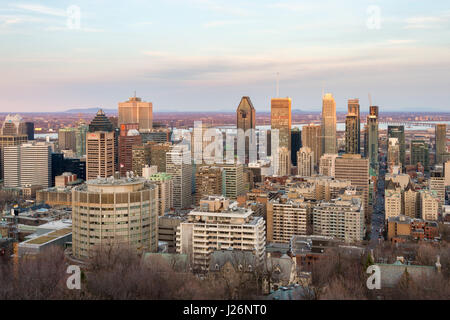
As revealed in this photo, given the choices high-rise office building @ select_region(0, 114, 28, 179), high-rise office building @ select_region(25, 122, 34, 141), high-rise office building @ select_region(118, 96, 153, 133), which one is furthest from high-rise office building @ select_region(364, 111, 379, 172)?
high-rise office building @ select_region(25, 122, 34, 141)

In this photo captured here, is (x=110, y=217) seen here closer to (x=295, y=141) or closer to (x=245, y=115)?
(x=245, y=115)

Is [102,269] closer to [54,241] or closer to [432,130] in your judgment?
[54,241]

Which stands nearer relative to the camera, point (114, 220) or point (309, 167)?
point (114, 220)

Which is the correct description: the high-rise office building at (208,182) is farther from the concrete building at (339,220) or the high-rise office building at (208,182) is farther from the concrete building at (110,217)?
the concrete building at (110,217)

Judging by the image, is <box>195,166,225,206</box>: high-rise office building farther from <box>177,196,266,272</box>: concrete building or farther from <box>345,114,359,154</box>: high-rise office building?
<box>345,114,359,154</box>: high-rise office building
